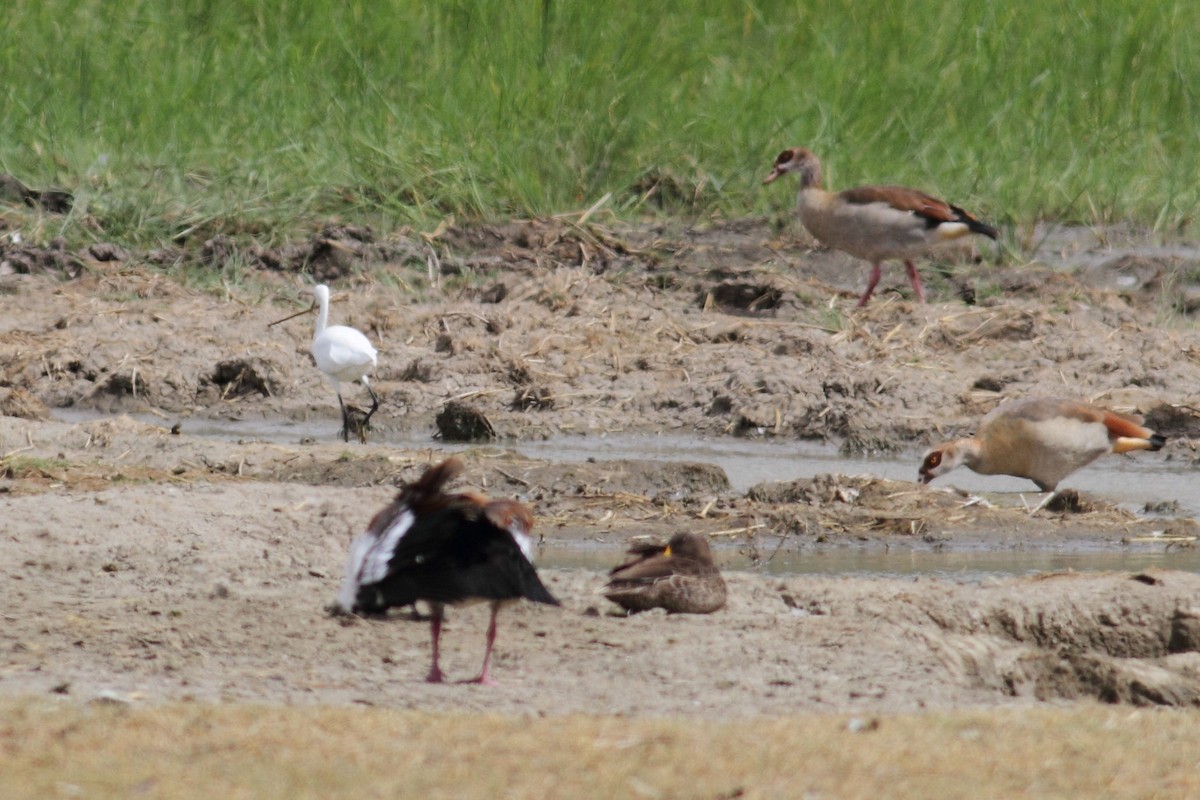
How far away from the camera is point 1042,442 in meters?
8.93

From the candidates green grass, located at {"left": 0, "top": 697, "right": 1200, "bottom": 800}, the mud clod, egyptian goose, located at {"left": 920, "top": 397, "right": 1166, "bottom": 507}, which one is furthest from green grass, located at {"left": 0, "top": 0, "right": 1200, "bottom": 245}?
green grass, located at {"left": 0, "top": 697, "right": 1200, "bottom": 800}

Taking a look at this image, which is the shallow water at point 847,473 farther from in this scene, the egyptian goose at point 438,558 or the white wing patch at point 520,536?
the egyptian goose at point 438,558

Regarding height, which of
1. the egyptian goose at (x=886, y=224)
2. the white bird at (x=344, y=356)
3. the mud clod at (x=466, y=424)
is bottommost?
the mud clod at (x=466, y=424)

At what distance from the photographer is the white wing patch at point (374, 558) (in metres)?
4.91

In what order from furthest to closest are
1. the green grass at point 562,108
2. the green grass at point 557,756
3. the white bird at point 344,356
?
the green grass at point 562,108, the white bird at point 344,356, the green grass at point 557,756

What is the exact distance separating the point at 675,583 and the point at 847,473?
3.36m

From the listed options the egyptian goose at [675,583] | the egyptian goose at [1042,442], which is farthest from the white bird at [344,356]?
the egyptian goose at [675,583]

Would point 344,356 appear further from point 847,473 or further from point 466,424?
point 847,473

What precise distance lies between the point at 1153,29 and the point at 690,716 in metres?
13.8

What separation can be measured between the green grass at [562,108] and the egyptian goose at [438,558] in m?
8.36

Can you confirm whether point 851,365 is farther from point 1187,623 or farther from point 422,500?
point 422,500

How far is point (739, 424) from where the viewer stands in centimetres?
1029

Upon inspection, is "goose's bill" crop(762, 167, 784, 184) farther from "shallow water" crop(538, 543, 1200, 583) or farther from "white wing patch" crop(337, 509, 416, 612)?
"white wing patch" crop(337, 509, 416, 612)

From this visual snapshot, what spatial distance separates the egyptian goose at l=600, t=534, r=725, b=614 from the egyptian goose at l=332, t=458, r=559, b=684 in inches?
43.3
